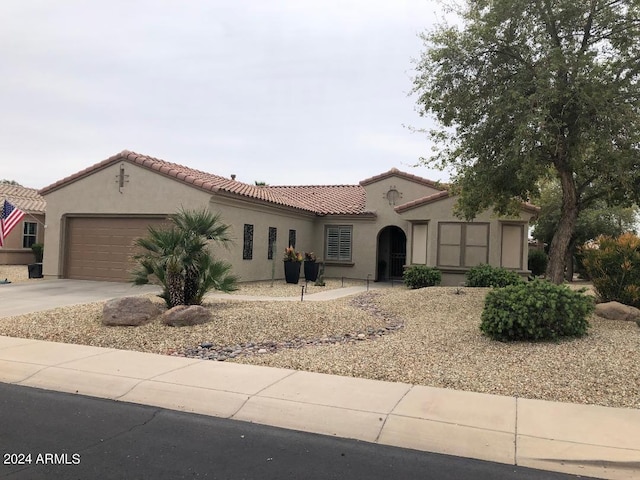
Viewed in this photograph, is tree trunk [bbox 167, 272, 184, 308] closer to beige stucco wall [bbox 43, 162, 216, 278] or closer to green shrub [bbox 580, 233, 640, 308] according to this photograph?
beige stucco wall [bbox 43, 162, 216, 278]

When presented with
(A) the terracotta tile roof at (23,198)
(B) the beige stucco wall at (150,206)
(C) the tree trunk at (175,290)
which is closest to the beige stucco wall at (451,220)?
(B) the beige stucco wall at (150,206)

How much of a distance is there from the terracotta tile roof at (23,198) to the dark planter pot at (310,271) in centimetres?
1475

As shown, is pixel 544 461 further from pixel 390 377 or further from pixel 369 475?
pixel 390 377

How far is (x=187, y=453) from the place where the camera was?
4.47 m

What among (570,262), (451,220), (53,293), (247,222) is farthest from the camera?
(570,262)

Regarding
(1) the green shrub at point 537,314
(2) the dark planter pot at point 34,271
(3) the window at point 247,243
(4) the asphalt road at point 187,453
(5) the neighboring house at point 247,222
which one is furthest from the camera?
(2) the dark planter pot at point 34,271

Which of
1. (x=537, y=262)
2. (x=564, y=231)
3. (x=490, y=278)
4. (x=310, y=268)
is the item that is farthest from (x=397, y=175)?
(x=564, y=231)

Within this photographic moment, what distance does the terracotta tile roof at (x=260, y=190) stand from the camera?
1697cm

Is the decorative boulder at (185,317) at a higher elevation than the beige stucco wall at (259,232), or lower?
lower

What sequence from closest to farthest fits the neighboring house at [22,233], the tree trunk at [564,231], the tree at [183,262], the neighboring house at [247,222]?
1. the tree at [183,262]
2. the tree trunk at [564,231]
3. the neighboring house at [247,222]
4. the neighboring house at [22,233]

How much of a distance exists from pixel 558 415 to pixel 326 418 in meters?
2.40

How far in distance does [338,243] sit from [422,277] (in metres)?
5.86

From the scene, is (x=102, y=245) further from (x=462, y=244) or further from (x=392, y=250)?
(x=462, y=244)

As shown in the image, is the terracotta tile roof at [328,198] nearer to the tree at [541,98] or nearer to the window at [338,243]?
the window at [338,243]
